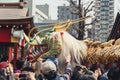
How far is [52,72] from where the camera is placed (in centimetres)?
568

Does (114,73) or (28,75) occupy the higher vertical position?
(28,75)

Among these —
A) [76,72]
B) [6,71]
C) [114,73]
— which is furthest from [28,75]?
[114,73]

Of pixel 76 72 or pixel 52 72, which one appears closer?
pixel 52 72

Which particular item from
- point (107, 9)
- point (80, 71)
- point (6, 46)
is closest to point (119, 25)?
point (6, 46)

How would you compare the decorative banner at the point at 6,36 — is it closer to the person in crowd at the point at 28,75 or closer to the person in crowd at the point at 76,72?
the person in crowd at the point at 76,72

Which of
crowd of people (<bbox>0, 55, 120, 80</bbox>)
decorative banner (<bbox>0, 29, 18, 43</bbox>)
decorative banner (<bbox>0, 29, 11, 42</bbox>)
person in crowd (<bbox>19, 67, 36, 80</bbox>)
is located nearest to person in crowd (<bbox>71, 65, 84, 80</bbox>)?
crowd of people (<bbox>0, 55, 120, 80</bbox>)

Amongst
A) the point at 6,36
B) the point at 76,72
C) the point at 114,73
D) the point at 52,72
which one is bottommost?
the point at 6,36

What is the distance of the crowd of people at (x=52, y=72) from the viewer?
5.77 m

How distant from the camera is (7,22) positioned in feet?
45.6

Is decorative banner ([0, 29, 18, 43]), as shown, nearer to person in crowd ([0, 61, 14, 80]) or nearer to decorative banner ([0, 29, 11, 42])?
decorative banner ([0, 29, 11, 42])

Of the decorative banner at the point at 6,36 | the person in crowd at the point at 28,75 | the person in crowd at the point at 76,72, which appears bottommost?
the decorative banner at the point at 6,36

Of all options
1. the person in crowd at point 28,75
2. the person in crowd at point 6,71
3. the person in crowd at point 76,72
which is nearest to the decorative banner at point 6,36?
the person in crowd at point 6,71

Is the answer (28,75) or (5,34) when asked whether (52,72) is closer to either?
(28,75)

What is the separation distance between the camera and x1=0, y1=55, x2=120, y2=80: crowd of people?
5766 mm
